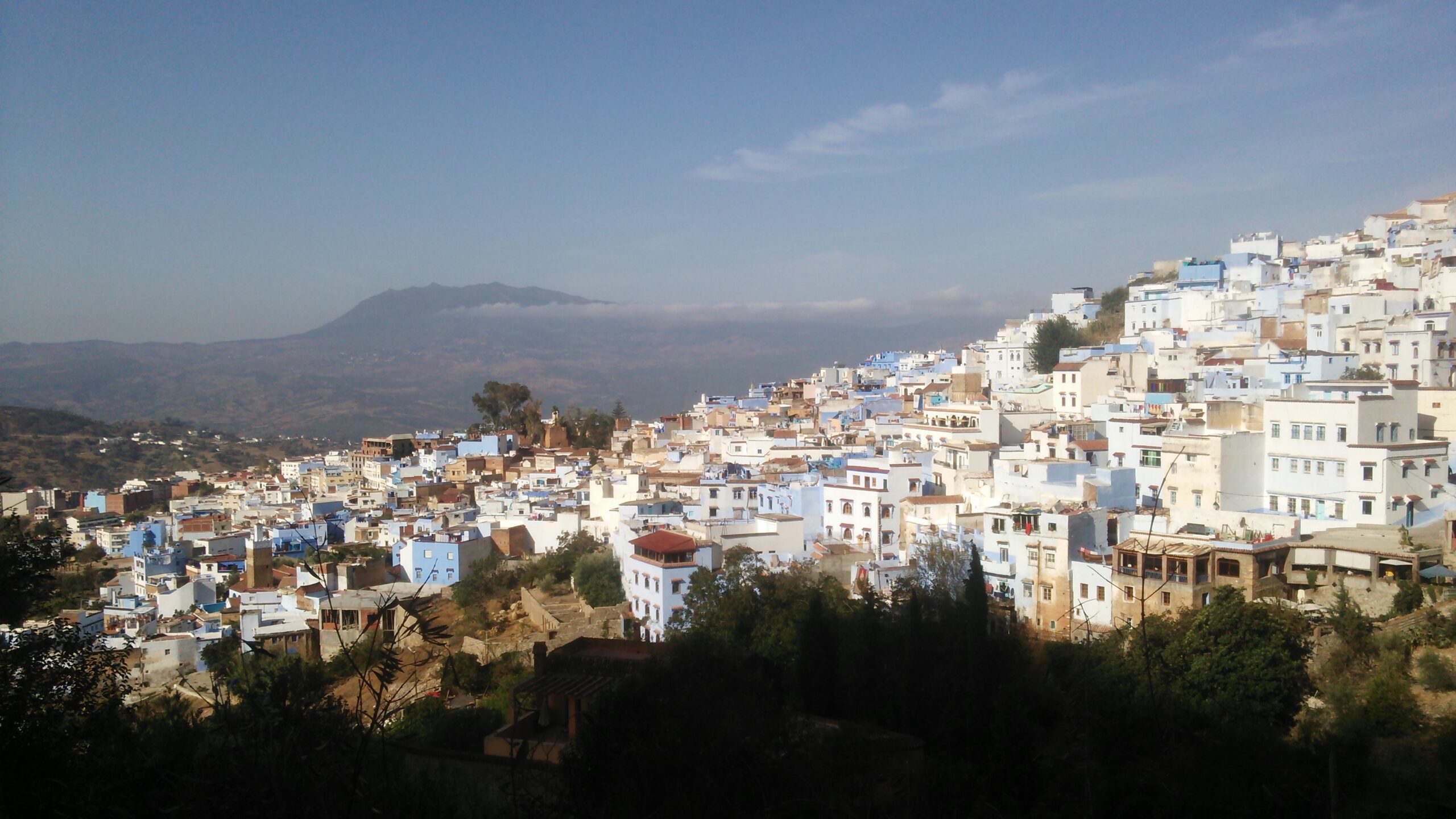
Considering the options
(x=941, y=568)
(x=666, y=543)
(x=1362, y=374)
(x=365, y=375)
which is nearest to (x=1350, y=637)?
(x=941, y=568)

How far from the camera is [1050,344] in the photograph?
104 ft

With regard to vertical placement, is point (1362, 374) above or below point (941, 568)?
above

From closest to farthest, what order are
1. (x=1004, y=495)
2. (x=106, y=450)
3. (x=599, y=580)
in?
(x=1004, y=495)
(x=599, y=580)
(x=106, y=450)

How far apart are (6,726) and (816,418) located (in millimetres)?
29208

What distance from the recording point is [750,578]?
1484 cm

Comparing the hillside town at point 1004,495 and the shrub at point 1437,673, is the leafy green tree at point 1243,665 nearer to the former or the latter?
the shrub at point 1437,673

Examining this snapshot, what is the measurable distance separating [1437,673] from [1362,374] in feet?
41.2

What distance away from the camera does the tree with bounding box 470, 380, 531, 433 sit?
4366cm

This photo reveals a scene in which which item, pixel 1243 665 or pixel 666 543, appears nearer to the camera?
pixel 1243 665

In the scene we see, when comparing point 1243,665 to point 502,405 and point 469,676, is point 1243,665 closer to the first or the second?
point 469,676

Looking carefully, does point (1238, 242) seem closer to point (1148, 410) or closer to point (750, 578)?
point (1148, 410)

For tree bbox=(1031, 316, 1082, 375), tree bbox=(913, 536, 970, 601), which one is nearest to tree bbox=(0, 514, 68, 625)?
tree bbox=(913, 536, 970, 601)

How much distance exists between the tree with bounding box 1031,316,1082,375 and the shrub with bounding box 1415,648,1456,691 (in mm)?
21130

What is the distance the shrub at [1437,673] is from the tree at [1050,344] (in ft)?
69.3
